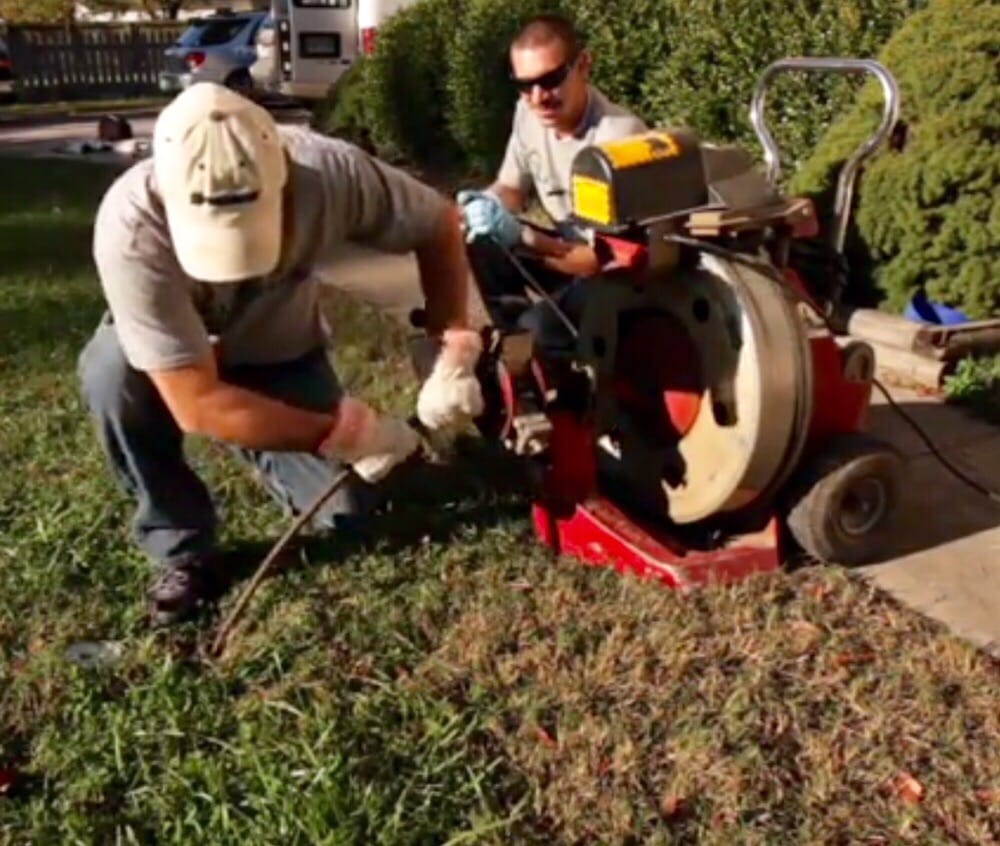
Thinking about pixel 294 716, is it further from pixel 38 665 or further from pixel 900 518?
pixel 900 518

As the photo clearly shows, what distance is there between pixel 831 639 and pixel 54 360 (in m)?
3.31

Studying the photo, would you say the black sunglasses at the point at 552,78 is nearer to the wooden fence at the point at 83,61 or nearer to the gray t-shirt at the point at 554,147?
the gray t-shirt at the point at 554,147

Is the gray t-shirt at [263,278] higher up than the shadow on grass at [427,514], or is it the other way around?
the gray t-shirt at [263,278]

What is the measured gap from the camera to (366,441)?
9.11ft

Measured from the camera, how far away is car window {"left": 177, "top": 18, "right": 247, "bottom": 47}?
21.4 meters

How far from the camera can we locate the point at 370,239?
9.51 ft

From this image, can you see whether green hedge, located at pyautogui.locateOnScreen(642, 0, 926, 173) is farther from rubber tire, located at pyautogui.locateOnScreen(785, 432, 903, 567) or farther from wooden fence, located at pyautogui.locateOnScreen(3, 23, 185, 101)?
wooden fence, located at pyautogui.locateOnScreen(3, 23, 185, 101)

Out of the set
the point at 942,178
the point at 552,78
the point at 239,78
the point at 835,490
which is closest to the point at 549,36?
A: the point at 552,78

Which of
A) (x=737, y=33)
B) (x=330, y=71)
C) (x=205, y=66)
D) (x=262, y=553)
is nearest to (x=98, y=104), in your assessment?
(x=205, y=66)

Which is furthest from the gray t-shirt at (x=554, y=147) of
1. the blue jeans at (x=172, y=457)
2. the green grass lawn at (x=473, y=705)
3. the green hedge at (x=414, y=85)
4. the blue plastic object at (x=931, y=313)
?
the green hedge at (x=414, y=85)

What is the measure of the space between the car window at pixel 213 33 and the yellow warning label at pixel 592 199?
1962 cm

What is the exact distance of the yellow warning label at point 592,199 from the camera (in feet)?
9.48

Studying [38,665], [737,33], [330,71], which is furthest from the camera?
[330,71]

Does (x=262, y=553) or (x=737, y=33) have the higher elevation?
(x=737, y=33)
